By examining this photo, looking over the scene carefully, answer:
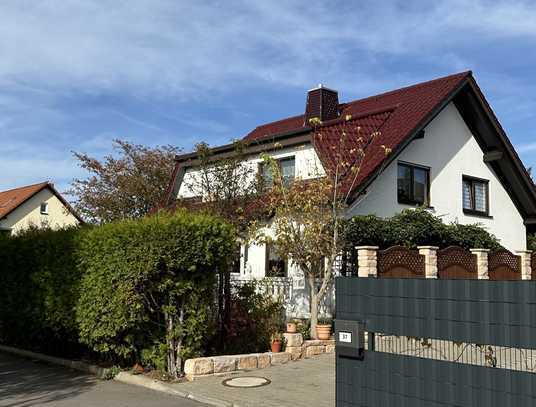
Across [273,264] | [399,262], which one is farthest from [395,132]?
[273,264]

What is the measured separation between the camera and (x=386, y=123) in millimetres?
20078

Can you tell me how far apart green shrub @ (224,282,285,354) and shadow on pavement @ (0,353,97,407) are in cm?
280

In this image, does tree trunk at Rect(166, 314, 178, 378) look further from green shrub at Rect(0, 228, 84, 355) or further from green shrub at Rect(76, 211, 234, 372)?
green shrub at Rect(0, 228, 84, 355)

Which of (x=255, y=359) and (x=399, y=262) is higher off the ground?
(x=399, y=262)

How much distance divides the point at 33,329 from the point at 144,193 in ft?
35.4

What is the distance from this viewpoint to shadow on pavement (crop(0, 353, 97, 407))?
888 centimetres

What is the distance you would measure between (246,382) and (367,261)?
5.73m

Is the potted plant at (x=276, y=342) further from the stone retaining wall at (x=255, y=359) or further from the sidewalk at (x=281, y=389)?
the sidewalk at (x=281, y=389)

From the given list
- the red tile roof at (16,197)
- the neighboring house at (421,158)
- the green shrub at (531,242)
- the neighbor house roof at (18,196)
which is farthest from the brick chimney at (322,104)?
the red tile roof at (16,197)

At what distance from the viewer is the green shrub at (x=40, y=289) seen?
11680mm

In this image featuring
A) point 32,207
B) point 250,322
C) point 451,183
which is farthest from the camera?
point 32,207

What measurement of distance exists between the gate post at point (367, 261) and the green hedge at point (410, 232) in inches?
44.0

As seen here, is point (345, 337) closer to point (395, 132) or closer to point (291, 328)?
point (291, 328)

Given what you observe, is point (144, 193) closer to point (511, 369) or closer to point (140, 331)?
point (140, 331)
